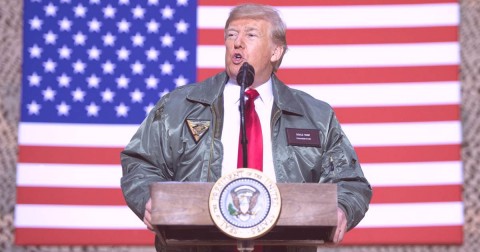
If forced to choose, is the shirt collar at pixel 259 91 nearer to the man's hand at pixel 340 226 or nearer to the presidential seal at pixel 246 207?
the man's hand at pixel 340 226

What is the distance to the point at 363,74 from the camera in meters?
4.50

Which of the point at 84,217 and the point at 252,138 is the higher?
the point at 252,138

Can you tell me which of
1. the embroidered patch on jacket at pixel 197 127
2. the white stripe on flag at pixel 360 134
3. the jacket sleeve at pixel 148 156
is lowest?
the white stripe on flag at pixel 360 134

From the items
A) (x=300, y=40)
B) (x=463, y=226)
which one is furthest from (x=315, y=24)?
(x=463, y=226)

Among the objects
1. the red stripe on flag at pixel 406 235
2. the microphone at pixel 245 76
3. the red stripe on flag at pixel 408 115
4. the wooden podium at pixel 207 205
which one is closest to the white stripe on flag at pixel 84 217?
the red stripe on flag at pixel 406 235

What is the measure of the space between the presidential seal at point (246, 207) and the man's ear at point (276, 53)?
96 cm

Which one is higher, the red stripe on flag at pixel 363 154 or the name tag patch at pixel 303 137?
the name tag patch at pixel 303 137

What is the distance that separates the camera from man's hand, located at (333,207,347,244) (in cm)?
234

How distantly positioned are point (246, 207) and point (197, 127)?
72cm

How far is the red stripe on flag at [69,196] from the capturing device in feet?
14.4

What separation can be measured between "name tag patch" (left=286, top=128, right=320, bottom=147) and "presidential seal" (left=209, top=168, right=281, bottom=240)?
66 cm

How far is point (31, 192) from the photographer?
4.41 meters

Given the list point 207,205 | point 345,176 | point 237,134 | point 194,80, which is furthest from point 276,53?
point 194,80

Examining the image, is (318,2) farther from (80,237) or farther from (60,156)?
(80,237)
